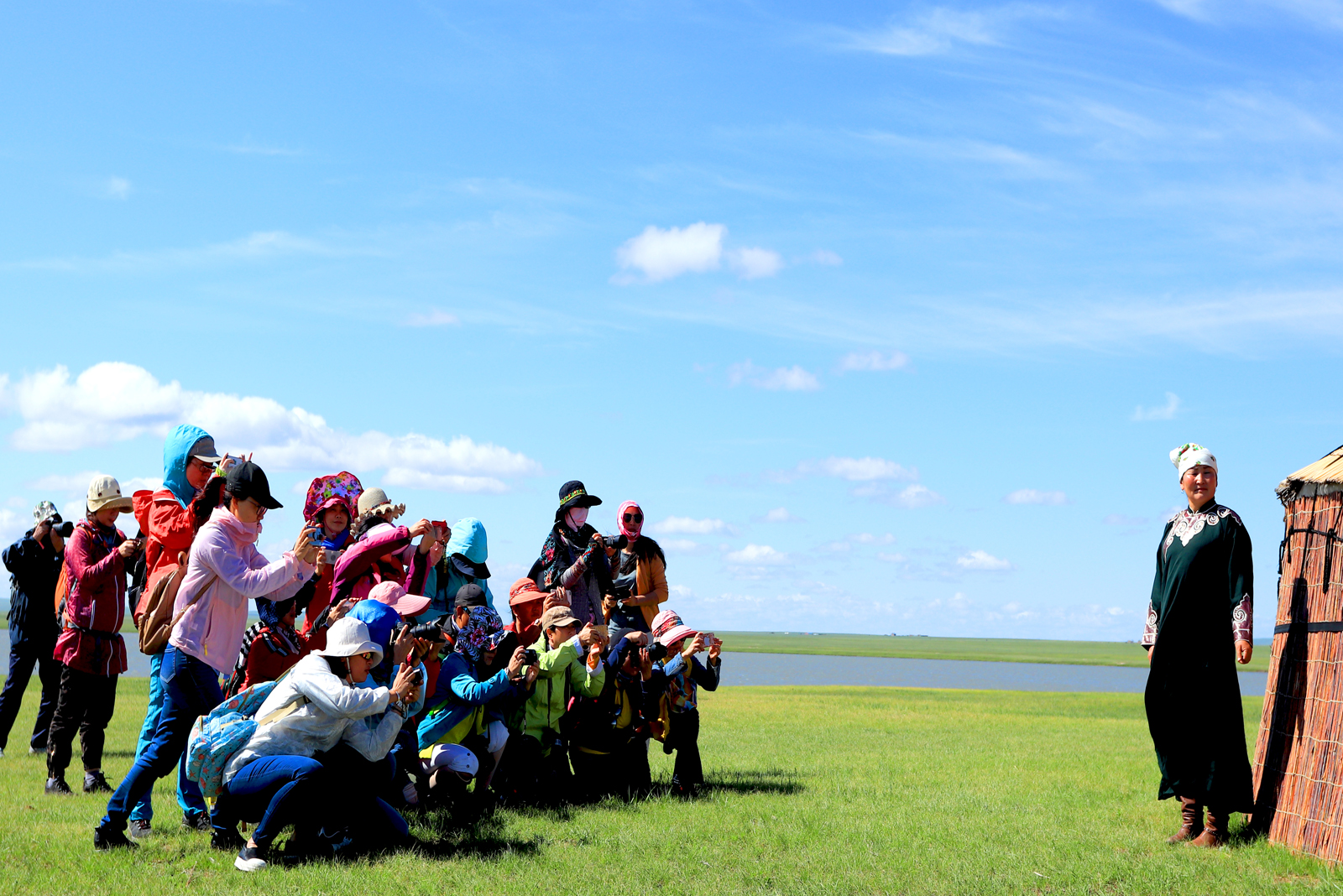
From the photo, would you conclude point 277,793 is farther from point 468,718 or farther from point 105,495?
point 105,495

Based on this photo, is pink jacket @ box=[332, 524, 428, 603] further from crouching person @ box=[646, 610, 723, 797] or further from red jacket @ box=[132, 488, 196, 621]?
crouching person @ box=[646, 610, 723, 797]

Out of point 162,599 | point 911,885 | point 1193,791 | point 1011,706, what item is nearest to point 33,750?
point 162,599

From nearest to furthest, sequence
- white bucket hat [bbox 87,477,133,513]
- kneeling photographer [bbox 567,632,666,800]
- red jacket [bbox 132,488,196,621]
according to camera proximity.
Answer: red jacket [bbox 132,488,196,621], kneeling photographer [bbox 567,632,666,800], white bucket hat [bbox 87,477,133,513]

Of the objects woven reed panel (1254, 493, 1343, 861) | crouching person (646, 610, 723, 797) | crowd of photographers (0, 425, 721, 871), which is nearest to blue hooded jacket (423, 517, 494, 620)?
crowd of photographers (0, 425, 721, 871)

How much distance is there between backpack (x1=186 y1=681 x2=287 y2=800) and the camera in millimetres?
6711

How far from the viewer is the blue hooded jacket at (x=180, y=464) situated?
813 centimetres

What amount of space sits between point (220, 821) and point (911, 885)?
396 centimetres

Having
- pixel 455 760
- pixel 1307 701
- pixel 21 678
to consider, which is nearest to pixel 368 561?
pixel 455 760

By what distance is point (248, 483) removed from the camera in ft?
23.3

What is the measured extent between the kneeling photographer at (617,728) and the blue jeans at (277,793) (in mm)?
2659

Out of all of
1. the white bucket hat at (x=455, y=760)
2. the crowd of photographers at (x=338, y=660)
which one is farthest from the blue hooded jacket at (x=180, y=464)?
the white bucket hat at (x=455, y=760)

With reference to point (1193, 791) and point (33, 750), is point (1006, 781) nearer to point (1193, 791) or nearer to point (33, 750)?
point (1193, 791)

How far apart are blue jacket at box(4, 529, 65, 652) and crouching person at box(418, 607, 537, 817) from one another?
525 centimetres

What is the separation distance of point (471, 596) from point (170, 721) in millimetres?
2514
